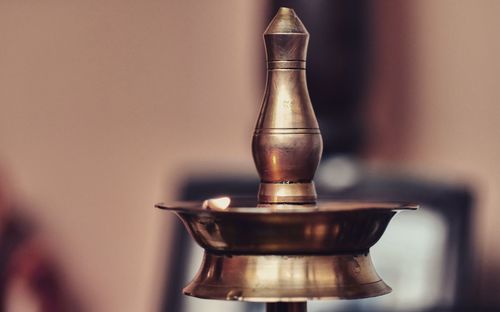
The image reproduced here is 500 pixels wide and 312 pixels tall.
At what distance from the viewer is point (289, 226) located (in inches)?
18.1

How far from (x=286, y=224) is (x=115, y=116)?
5.79 feet

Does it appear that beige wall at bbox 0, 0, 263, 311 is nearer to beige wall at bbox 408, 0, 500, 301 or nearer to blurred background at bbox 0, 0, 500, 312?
blurred background at bbox 0, 0, 500, 312

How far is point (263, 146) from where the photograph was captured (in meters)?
0.49

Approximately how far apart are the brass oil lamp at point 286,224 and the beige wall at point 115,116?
1.60 metres

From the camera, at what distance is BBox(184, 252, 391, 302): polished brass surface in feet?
1.52

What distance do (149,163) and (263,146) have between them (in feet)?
5.58

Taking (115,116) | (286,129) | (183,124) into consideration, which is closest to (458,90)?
(183,124)

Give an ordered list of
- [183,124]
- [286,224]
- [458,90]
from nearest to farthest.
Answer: [286,224], [458,90], [183,124]

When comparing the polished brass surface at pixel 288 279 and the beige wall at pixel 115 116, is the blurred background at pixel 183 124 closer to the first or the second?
the beige wall at pixel 115 116

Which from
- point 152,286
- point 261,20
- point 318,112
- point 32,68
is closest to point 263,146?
point 318,112

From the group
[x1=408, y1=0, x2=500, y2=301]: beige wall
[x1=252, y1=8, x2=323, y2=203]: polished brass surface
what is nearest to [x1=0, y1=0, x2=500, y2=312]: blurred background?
[x1=408, y1=0, x2=500, y2=301]: beige wall

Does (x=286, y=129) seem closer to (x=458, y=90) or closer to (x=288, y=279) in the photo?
(x=288, y=279)

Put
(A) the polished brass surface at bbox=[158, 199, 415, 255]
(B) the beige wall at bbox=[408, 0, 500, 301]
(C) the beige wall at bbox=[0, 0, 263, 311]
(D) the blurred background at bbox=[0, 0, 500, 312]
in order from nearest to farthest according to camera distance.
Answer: (A) the polished brass surface at bbox=[158, 199, 415, 255] < (D) the blurred background at bbox=[0, 0, 500, 312] < (B) the beige wall at bbox=[408, 0, 500, 301] < (C) the beige wall at bbox=[0, 0, 263, 311]

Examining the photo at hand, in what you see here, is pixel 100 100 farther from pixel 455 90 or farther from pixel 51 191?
pixel 455 90
